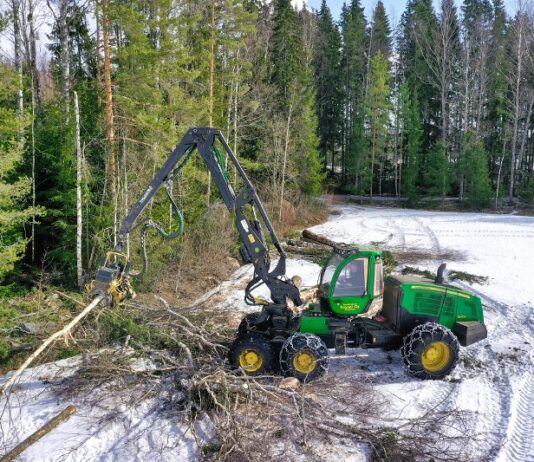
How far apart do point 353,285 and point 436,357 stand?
6.05ft

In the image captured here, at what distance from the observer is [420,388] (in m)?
7.97

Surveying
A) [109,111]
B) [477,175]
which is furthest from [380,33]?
[109,111]

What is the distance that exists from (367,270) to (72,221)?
1032cm

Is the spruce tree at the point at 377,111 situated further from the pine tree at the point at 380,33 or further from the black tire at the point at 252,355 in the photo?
the black tire at the point at 252,355

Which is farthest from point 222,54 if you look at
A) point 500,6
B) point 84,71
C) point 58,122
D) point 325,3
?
point 500,6

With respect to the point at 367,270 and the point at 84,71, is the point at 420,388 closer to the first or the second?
the point at 367,270

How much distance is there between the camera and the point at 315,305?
8867 millimetres

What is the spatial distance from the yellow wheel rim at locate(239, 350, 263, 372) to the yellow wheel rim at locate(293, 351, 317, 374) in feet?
1.95

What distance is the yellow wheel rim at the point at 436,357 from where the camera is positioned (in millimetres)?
8094

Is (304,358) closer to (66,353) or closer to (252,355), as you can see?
(252,355)

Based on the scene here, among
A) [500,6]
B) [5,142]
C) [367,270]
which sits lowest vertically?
[367,270]

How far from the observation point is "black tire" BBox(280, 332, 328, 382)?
7609mm

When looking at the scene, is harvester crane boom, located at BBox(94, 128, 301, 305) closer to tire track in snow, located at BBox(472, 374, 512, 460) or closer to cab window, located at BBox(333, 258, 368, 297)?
cab window, located at BBox(333, 258, 368, 297)

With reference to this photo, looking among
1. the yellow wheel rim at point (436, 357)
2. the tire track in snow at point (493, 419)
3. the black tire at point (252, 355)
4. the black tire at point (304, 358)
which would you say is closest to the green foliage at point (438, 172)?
the tire track in snow at point (493, 419)
